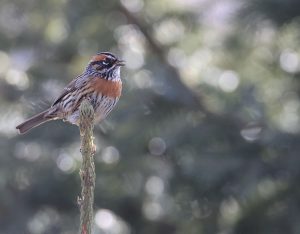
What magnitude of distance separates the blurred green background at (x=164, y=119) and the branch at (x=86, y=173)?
10.3 ft

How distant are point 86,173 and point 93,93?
2410 millimetres

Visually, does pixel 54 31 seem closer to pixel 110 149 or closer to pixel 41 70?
pixel 41 70

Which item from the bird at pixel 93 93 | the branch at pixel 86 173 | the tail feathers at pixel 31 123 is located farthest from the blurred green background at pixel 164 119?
the branch at pixel 86 173

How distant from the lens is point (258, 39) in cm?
947

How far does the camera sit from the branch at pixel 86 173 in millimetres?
4254

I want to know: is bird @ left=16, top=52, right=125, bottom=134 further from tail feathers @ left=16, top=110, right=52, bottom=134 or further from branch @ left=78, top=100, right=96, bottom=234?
branch @ left=78, top=100, right=96, bottom=234

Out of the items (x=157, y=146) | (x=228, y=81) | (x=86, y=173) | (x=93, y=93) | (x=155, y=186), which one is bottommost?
(x=86, y=173)

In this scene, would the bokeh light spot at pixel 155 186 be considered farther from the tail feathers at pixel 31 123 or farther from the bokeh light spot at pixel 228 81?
the tail feathers at pixel 31 123

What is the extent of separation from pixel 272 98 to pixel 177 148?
1.14 meters

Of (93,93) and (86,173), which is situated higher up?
(93,93)

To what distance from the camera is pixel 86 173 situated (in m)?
4.43

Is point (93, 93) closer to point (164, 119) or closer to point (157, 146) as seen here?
point (164, 119)

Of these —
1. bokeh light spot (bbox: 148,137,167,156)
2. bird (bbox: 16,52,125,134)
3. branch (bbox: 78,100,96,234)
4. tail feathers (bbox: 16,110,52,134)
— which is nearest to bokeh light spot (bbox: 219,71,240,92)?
bokeh light spot (bbox: 148,137,167,156)

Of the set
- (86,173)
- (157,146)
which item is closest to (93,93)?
(157,146)
